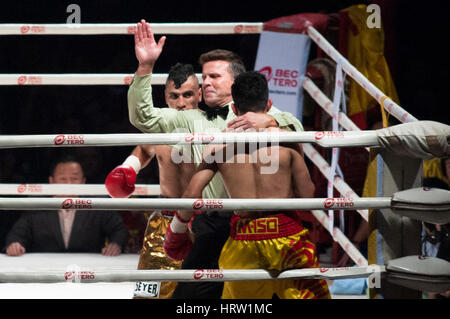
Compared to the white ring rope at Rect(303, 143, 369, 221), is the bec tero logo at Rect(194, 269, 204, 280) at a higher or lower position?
lower

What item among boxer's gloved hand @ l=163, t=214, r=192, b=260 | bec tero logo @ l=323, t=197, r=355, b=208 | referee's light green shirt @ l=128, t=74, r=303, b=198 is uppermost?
referee's light green shirt @ l=128, t=74, r=303, b=198

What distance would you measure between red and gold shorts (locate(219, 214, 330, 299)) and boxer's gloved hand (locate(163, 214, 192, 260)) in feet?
0.51

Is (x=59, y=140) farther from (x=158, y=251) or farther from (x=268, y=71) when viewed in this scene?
(x=268, y=71)

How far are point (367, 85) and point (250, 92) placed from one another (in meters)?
0.84

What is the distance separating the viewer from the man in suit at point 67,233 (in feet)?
10.8

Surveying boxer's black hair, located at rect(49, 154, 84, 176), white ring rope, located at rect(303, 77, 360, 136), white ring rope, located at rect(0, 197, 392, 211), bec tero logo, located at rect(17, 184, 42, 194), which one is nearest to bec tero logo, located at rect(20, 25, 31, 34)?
boxer's black hair, located at rect(49, 154, 84, 176)

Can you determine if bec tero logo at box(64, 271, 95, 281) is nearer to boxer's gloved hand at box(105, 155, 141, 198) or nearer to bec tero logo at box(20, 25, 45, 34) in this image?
boxer's gloved hand at box(105, 155, 141, 198)

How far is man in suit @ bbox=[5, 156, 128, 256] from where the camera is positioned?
3277 millimetres

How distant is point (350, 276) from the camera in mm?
1699

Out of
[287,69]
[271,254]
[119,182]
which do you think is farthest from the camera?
[287,69]

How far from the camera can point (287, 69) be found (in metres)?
3.45

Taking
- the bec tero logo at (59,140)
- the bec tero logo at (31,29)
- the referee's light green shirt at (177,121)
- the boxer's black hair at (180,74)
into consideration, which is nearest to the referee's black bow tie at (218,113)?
the referee's light green shirt at (177,121)

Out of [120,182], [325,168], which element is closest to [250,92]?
[120,182]
